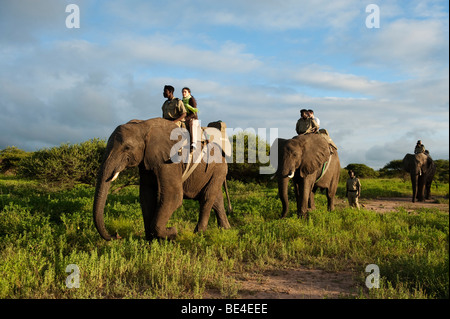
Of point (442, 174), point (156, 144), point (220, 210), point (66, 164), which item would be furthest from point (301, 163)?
point (442, 174)

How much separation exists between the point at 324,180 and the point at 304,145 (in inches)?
86.7

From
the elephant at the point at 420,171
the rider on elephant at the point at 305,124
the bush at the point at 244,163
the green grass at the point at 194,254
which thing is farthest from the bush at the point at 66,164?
the elephant at the point at 420,171

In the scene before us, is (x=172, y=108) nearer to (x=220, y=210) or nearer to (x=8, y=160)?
(x=220, y=210)

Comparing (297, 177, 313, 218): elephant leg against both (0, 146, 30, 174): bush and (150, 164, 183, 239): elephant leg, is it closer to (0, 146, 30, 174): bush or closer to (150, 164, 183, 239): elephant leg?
(150, 164, 183, 239): elephant leg

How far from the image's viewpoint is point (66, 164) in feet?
62.7

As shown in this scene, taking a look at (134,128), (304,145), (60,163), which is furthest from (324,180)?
(60,163)

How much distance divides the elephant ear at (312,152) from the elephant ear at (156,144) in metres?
5.24

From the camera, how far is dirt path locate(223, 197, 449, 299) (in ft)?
17.2

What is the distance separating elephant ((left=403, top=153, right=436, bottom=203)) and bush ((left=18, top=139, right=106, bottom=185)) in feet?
57.4

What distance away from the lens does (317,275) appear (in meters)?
6.18

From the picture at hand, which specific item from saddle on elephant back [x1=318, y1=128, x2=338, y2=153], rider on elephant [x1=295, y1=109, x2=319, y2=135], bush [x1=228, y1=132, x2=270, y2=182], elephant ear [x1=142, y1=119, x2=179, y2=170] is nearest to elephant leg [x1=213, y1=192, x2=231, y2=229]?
elephant ear [x1=142, y1=119, x2=179, y2=170]

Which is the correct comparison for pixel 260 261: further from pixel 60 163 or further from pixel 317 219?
pixel 60 163

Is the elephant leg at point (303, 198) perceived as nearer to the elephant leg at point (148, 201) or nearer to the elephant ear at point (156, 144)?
the elephant leg at point (148, 201)

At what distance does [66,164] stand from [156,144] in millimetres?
14349
